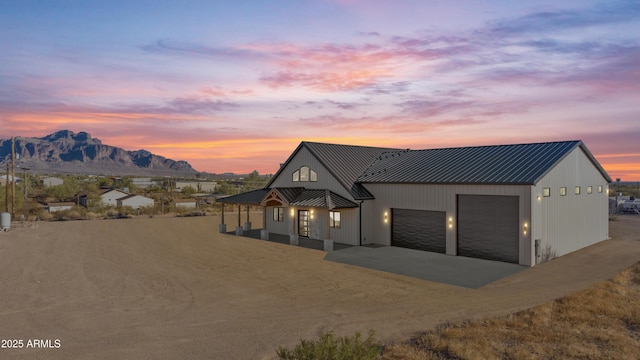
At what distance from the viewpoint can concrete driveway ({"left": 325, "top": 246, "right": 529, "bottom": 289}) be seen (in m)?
18.2

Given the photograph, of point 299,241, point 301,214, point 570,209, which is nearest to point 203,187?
point 301,214

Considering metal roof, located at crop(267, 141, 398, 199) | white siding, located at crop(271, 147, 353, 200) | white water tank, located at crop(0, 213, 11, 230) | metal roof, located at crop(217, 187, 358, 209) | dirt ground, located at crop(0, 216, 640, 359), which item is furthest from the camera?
white water tank, located at crop(0, 213, 11, 230)

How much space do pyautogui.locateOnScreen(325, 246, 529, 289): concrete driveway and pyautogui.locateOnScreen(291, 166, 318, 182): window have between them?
7.11 metres

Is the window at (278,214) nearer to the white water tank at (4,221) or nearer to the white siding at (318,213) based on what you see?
the white siding at (318,213)

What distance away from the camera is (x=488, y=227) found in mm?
22156

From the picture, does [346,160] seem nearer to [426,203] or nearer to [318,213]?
[318,213]

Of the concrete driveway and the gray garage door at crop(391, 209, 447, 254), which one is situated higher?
the gray garage door at crop(391, 209, 447, 254)

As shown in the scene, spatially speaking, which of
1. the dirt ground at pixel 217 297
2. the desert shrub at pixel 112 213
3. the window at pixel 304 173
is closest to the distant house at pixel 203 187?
the desert shrub at pixel 112 213

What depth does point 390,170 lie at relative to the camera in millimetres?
28516

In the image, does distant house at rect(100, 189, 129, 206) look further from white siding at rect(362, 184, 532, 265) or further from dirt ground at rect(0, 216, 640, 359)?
white siding at rect(362, 184, 532, 265)

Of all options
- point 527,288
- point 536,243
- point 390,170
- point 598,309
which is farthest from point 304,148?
point 598,309

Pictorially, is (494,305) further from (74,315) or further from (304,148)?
(304,148)

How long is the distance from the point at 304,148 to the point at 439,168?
401 inches

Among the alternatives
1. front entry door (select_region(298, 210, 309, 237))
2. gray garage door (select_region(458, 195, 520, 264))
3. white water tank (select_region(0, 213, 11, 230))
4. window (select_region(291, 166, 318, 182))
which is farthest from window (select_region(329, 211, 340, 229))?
white water tank (select_region(0, 213, 11, 230))
